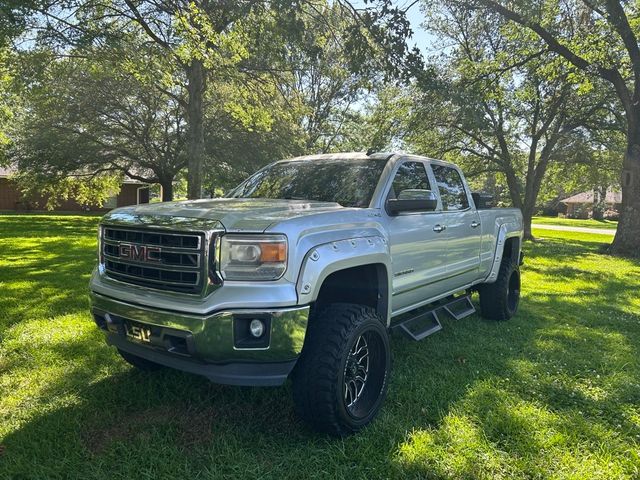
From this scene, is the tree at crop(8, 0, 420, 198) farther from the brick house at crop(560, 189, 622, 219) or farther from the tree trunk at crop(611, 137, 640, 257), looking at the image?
the brick house at crop(560, 189, 622, 219)

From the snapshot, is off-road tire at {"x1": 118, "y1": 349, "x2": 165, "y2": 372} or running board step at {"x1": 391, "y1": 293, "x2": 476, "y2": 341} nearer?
off-road tire at {"x1": 118, "y1": 349, "x2": 165, "y2": 372}

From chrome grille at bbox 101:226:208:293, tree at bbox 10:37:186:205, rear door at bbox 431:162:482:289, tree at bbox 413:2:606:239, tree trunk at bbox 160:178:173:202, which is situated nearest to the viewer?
chrome grille at bbox 101:226:208:293

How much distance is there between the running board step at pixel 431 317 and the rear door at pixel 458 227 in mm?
277

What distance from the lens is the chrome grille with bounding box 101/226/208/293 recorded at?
280 cm

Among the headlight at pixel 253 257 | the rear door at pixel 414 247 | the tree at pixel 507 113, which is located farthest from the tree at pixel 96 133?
the headlight at pixel 253 257

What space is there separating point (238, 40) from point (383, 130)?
9.79 metres

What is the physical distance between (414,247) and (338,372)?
5.13 ft

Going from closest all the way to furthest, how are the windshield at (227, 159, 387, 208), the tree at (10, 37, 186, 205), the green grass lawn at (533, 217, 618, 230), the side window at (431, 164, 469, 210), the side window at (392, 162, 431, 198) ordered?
the windshield at (227, 159, 387, 208) < the side window at (392, 162, 431, 198) < the side window at (431, 164, 469, 210) < the tree at (10, 37, 186, 205) < the green grass lawn at (533, 217, 618, 230)

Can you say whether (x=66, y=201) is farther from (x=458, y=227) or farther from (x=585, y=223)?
(x=585, y=223)

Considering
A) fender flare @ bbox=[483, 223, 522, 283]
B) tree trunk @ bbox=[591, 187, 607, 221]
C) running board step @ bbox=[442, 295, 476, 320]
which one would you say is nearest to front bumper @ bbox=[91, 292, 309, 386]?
running board step @ bbox=[442, 295, 476, 320]

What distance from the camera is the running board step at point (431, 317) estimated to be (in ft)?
14.0

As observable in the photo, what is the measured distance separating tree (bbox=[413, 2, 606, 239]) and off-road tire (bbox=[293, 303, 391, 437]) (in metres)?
13.9

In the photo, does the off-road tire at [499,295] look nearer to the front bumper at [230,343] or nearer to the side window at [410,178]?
the side window at [410,178]

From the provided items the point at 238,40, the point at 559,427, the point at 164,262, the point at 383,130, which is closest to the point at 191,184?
the point at 238,40
